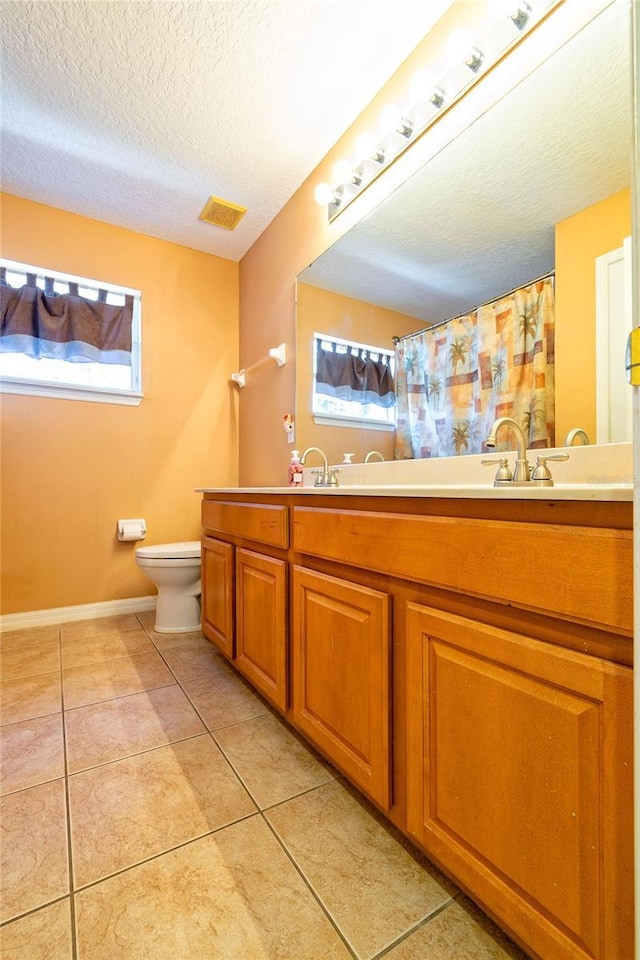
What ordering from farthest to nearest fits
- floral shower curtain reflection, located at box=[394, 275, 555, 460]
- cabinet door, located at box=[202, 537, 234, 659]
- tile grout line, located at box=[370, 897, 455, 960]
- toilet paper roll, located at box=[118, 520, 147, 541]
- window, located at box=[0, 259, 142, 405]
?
1. toilet paper roll, located at box=[118, 520, 147, 541]
2. window, located at box=[0, 259, 142, 405]
3. cabinet door, located at box=[202, 537, 234, 659]
4. floral shower curtain reflection, located at box=[394, 275, 555, 460]
5. tile grout line, located at box=[370, 897, 455, 960]

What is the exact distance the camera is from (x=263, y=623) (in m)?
1.38

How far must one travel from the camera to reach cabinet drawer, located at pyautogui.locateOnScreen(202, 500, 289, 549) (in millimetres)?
1302

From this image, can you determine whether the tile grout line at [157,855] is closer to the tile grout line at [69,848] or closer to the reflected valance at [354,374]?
the tile grout line at [69,848]

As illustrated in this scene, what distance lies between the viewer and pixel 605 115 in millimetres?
1012

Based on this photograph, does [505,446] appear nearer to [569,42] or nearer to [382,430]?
[382,430]

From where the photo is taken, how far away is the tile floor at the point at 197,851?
737mm

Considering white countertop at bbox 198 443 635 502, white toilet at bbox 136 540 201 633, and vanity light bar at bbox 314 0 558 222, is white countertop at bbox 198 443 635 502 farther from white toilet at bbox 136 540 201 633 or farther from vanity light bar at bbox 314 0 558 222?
vanity light bar at bbox 314 0 558 222

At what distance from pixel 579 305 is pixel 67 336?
254 cm

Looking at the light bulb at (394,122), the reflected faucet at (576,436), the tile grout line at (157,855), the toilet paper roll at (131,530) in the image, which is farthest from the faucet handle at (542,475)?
the toilet paper roll at (131,530)

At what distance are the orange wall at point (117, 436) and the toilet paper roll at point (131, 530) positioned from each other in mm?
60

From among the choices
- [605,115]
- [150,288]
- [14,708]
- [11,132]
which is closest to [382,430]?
[605,115]

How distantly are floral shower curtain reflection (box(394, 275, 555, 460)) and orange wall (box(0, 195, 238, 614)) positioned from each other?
1700mm

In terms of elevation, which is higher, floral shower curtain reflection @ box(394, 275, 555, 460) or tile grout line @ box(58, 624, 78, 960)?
floral shower curtain reflection @ box(394, 275, 555, 460)

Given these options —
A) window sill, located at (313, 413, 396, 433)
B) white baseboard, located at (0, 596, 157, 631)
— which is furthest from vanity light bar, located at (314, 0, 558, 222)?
white baseboard, located at (0, 596, 157, 631)
